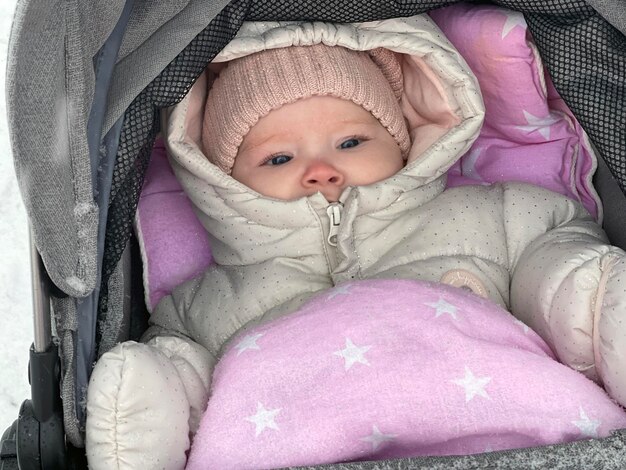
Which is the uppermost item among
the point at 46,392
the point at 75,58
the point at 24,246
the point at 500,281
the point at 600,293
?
the point at 75,58

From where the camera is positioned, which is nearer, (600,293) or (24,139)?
(24,139)

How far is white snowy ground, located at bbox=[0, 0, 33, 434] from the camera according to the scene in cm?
202

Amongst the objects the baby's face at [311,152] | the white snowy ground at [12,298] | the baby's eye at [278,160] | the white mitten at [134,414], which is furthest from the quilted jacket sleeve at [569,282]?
the white snowy ground at [12,298]

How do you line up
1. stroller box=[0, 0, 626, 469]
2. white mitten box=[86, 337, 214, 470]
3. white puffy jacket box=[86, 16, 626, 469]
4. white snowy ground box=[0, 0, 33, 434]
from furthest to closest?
white snowy ground box=[0, 0, 33, 434], white puffy jacket box=[86, 16, 626, 469], white mitten box=[86, 337, 214, 470], stroller box=[0, 0, 626, 469]

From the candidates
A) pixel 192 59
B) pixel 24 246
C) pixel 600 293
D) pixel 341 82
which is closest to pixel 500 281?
pixel 600 293

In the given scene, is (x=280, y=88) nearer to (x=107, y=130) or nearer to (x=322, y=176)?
(x=322, y=176)

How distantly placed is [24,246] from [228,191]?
884mm

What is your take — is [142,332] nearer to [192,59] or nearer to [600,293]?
[192,59]

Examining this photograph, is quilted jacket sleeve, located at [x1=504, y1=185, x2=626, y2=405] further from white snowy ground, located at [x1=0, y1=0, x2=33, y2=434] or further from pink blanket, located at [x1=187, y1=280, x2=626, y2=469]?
white snowy ground, located at [x1=0, y1=0, x2=33, y2=434]

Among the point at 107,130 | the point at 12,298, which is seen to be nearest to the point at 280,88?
the point at 107,130

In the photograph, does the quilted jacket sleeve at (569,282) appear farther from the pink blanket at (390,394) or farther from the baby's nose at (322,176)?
the baby's nose at (322,176)

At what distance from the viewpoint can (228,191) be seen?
4.83 ft

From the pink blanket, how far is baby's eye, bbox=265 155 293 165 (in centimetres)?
36

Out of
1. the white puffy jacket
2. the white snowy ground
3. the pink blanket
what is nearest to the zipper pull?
the white puffy jacket
